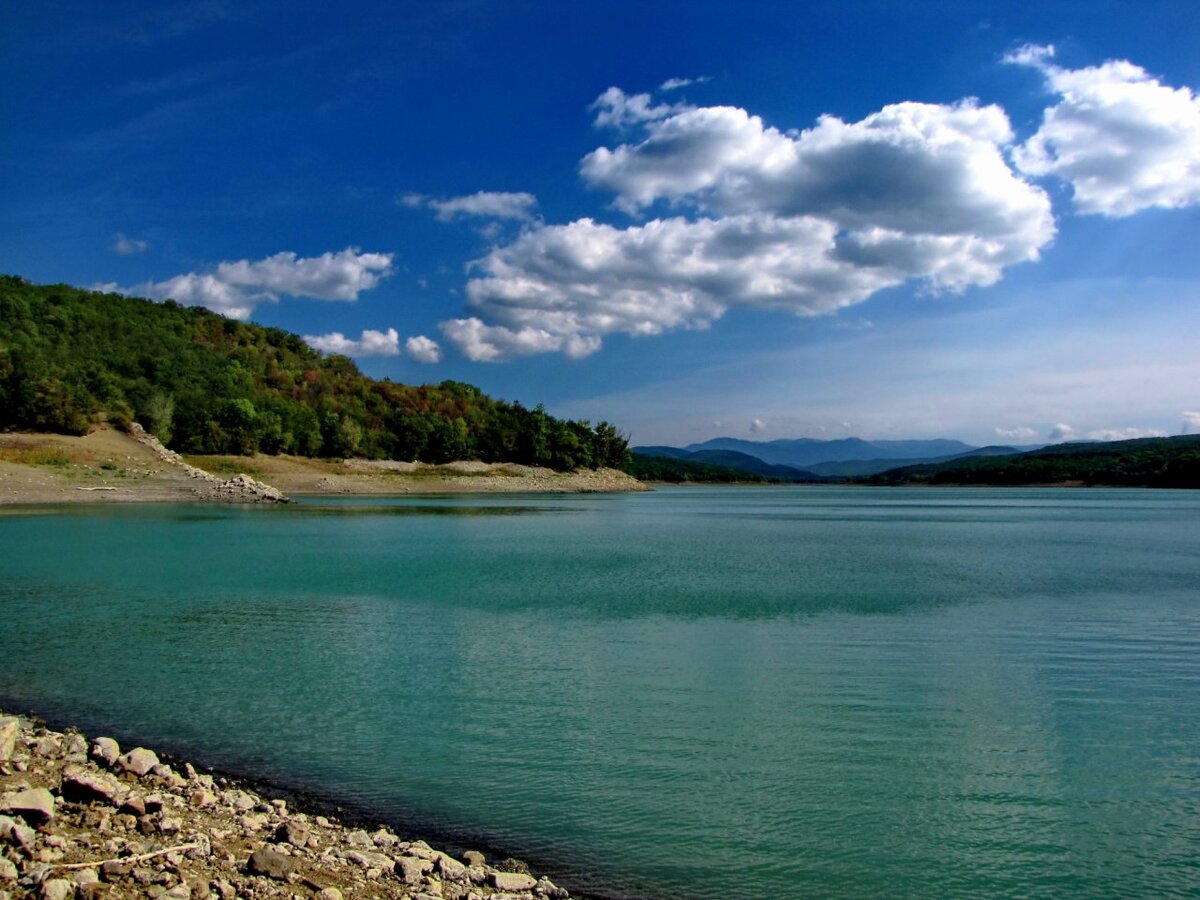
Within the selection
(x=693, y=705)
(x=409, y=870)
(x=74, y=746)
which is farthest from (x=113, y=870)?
(x=693, y=705)

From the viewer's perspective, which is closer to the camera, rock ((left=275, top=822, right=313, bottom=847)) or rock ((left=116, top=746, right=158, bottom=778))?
rock ((left=275, top=822, right=313, bottom=847))

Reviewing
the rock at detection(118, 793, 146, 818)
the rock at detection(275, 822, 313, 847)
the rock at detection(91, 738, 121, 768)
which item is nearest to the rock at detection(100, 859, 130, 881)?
the rock at detection(118, 793, 146, 818)

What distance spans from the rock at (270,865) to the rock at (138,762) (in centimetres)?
252

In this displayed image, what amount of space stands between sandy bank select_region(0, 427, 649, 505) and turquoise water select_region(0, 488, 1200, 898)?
39.5 metres

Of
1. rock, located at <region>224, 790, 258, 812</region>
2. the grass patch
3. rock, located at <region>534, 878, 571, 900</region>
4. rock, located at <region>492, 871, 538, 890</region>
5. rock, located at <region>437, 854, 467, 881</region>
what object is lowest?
rock, located at <region>534, 878, 571, 900</region>

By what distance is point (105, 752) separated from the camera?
25.8 feet

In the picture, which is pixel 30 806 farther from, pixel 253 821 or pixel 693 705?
pixel 693 705

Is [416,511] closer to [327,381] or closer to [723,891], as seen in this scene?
[723,891]

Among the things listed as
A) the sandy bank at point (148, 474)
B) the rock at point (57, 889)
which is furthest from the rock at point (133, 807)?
the sandy bank at point (148, 474)

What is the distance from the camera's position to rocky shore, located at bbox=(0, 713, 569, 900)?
16.9 ft

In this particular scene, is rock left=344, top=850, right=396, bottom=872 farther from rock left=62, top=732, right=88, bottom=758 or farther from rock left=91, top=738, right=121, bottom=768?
rock left=62, top=732, right=88, bottom=758

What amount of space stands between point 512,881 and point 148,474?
224 feet

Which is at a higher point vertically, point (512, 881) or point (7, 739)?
point (7, 739)

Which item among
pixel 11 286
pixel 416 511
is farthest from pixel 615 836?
pixel 11 286
